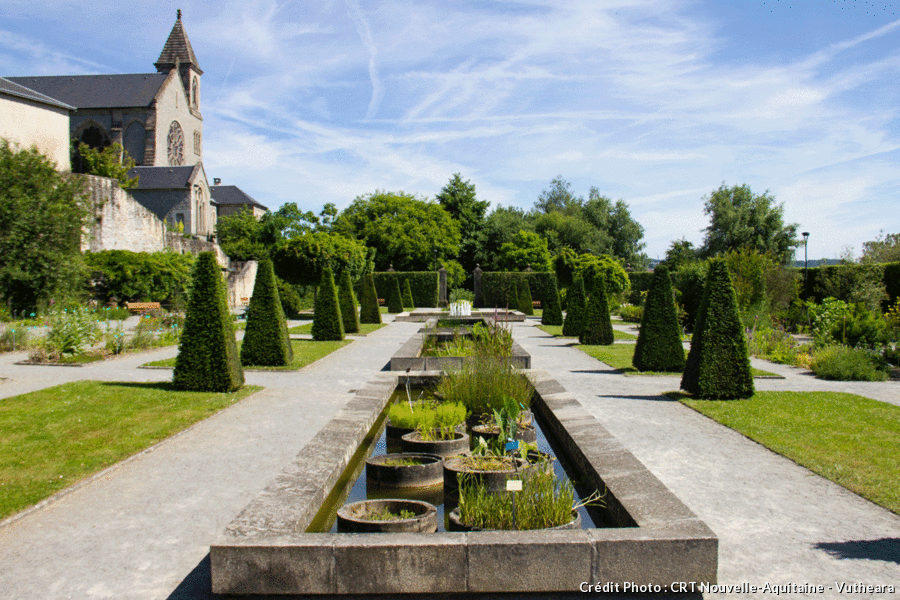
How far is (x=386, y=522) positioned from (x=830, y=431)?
18.0 feet

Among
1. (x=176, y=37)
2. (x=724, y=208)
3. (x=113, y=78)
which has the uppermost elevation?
(x=176, y=37)

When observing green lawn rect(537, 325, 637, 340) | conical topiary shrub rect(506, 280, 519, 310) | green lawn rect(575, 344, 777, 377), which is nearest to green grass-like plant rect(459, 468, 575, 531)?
green lawn rect(575, 344, 777, 377)

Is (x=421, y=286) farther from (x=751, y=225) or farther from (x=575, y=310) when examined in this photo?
(x=751, y=225)

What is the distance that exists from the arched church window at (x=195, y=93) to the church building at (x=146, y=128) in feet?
17.3

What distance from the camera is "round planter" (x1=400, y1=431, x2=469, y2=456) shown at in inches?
232

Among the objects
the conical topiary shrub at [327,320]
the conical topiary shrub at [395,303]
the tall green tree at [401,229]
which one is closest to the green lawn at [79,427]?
the conical topiary shrub at [327,320]

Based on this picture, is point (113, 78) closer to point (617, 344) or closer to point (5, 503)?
point (617, 344)

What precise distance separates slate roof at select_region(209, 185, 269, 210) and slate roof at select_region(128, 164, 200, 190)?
902 inches

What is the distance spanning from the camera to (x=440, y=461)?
5488mm

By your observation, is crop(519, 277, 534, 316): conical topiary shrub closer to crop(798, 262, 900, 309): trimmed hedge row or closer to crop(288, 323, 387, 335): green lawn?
crop(288, 323, 387, 335): green lawn

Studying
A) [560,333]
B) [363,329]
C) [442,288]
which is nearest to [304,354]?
[363,329]

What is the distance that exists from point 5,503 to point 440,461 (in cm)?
321

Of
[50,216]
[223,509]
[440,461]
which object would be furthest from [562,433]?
[50,216]

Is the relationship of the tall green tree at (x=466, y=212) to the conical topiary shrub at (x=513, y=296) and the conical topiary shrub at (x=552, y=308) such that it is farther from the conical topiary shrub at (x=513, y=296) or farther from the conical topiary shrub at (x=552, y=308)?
the conical topiary shrub at (x=552, y=308)
